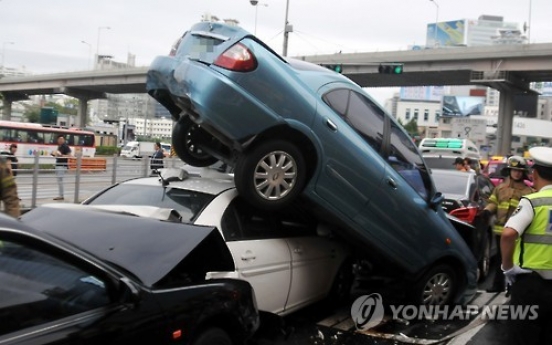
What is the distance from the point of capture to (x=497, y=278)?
683cm

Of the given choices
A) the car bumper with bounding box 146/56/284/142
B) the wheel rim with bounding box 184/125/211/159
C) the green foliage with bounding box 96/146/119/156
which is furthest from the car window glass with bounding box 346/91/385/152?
the green foliage with bounding box 96/146/119/156

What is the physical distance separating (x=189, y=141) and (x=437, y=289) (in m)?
3.20

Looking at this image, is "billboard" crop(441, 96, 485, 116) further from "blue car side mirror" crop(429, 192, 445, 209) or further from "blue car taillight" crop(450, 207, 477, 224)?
"blue car side mirror" crop(429, 192, 445, 209)

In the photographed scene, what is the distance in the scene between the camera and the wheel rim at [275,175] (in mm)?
4590

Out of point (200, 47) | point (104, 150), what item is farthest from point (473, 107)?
point (200, 47)

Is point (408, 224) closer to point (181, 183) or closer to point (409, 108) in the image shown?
point (181, 183)

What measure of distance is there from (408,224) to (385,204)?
0.39 meters

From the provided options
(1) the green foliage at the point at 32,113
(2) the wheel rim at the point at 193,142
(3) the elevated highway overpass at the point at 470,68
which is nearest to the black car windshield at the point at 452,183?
(2) the wheel rim at the point at 193,142

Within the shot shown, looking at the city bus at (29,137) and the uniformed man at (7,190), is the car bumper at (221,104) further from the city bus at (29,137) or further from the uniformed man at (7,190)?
the city bus at (29,137)

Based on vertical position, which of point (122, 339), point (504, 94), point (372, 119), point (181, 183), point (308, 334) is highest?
point (504, 94)

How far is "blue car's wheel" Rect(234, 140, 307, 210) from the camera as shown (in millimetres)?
4531

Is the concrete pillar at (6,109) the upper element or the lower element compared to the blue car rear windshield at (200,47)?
upper

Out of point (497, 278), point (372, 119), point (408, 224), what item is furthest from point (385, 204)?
point (497, 278)

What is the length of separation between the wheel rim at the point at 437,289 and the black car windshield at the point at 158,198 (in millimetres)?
2675
